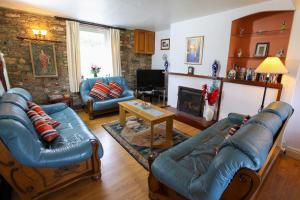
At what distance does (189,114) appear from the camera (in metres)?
3.91

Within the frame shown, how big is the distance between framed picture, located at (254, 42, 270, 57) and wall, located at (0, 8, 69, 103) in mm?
4303

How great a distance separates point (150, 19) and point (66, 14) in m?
1.95

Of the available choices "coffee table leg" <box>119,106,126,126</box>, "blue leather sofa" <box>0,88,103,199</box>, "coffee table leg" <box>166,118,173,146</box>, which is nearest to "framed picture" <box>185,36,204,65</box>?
"coffee table leg" <box>166,118,173,146</box>

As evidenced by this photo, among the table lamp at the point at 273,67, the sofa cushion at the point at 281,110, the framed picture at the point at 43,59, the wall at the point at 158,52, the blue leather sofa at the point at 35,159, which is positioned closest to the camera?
the blue leather sofa at the point at 35,159

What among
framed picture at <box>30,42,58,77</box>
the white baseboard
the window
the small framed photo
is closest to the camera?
the white baseboard

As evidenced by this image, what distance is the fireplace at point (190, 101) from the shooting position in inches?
147

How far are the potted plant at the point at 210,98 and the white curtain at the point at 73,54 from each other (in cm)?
327

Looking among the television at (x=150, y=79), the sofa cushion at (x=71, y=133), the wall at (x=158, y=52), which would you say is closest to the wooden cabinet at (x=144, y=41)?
the wall at (x=158, y=52)

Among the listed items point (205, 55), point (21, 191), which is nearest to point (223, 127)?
point (205, 55)

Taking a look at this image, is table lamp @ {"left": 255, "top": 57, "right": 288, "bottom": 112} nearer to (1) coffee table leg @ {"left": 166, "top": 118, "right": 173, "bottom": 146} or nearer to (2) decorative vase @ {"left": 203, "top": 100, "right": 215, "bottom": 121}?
(2) decorative vase @ {"left": 203, "top": 100, "right": 215, "bottom": 121}

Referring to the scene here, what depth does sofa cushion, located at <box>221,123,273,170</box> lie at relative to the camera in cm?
102

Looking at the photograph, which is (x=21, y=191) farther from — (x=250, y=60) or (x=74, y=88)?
(x=250, y=60)

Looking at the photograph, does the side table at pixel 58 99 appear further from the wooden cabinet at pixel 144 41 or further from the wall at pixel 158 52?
the wall at pixel 158 52

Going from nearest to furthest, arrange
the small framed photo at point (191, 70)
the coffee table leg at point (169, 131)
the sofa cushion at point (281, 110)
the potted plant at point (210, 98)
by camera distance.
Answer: the sofa cushion at point (281, 110), the coffee table leg at point (169, 131), the potted plant at point (210, 98), the small framed photo at point (191, 70)
